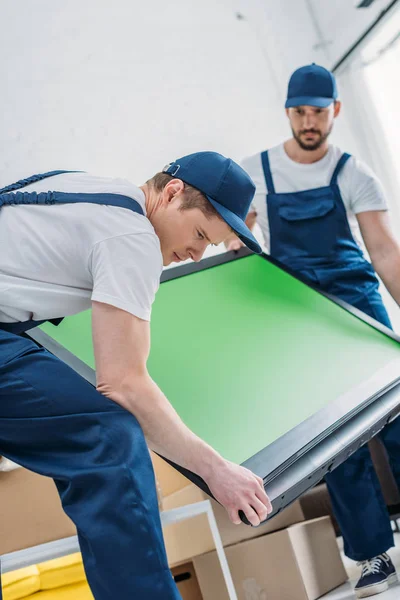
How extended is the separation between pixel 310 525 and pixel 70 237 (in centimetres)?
131

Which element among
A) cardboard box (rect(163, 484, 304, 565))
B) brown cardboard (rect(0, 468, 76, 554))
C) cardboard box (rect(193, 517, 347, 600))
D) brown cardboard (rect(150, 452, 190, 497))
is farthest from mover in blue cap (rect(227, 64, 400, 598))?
brown cardboard (rect(0, 468, 76, 554))

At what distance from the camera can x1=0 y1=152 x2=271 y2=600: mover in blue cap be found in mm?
1149

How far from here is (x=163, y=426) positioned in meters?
1.26

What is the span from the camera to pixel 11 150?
3074 mm

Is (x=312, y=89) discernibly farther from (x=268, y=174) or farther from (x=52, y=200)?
(x=52, y=200)

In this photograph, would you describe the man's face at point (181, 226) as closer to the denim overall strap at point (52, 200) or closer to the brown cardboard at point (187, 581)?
the denim overall strap at point (52, 200)

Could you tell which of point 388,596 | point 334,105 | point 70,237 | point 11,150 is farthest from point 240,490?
point 11,150

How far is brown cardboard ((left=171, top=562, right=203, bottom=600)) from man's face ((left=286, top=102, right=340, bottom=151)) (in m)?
1.55

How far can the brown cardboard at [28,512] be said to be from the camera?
1752 millimetres

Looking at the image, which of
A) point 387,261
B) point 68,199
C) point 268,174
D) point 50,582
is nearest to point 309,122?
point 268,174

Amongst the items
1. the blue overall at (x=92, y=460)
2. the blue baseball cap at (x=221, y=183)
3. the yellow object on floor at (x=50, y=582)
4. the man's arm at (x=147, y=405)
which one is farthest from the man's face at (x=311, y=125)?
the yellow object on floor at (x=50, y=582)

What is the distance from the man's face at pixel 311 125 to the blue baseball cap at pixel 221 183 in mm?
1152

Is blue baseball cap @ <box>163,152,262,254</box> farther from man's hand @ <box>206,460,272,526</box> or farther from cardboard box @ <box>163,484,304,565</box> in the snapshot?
cardboard box @ <box>163,484,304,565</box>

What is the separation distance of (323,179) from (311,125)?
212mm
